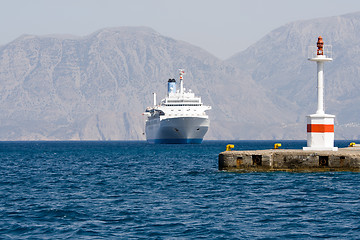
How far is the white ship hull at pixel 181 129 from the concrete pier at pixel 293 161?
12260 centimetres

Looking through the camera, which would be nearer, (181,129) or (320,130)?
(320,130)

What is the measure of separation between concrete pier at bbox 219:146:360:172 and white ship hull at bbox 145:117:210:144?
123m

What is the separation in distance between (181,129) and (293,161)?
417ft

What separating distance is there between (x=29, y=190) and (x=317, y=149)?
739 inches

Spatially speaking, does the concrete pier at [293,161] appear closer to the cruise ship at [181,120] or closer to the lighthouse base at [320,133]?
the lighthouse base at [320,133]

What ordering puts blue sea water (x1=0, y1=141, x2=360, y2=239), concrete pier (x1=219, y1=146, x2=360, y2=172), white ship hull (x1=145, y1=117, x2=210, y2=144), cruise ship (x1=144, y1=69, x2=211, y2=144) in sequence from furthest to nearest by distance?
cruise ship (x1=144, y1=69, x2=211, y2=144)
white ship hull (x1=145, y1=117, x2=210, y2=144)
concrete pier (x1=219, y1=146, x2=360, y2=172)
blue sea water (x1=0, y1=141, x2=360, y2=239)

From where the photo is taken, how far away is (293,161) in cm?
4475

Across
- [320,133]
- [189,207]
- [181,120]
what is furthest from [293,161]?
[181,120]

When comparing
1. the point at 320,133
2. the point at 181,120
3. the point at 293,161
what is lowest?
the point at 293,161

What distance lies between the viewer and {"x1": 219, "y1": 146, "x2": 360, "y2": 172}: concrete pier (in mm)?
43688

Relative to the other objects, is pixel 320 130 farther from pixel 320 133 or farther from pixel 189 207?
pixel 189 207

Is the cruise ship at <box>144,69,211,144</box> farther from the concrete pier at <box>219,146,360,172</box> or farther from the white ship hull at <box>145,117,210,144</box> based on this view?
the concrete pier at <box>219,146,360,172</box>

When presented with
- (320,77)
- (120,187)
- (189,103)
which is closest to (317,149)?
(320,77)

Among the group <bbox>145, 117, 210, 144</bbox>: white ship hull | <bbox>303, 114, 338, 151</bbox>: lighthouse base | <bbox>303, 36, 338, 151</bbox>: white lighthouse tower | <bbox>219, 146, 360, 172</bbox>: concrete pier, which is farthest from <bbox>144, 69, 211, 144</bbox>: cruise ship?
<bbox>219, 146, 360, 172</bbox>: concrete pier
